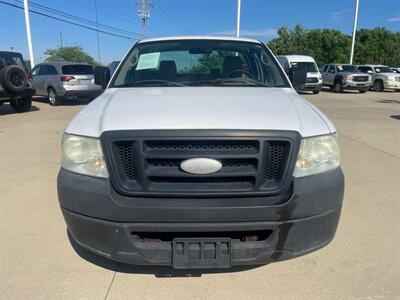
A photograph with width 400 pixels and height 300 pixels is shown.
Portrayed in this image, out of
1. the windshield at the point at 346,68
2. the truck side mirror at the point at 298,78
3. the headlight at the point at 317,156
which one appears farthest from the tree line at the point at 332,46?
the headlight at the point at 317,156

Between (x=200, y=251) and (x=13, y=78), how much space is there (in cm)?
1113

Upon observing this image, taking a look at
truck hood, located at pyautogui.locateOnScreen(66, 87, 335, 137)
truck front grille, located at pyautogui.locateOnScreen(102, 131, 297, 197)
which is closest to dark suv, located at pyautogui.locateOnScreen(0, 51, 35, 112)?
truck hood, located at pyautogui.locateOnScreen(66, 87, 335, 137)

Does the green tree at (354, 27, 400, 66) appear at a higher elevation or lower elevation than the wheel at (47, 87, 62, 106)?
higher

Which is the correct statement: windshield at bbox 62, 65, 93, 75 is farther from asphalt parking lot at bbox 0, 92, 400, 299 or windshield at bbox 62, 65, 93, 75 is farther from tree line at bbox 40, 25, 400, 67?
tree line at bbox 40, 25, 400, 67

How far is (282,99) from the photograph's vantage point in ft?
10.4

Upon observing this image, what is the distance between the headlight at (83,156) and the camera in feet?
8.34

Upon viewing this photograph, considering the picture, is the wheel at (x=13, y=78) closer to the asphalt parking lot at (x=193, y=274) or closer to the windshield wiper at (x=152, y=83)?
the asphalt parking lot at (x=193, y=274)

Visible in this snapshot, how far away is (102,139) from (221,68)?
6.49 feet

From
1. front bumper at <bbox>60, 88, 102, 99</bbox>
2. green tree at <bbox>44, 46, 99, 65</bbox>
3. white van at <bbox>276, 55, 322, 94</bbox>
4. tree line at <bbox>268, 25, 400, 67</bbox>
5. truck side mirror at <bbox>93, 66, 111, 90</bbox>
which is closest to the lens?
truck side mirror at <bbox>93, 66, 111, 90</bbox>

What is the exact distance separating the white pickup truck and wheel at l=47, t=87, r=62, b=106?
13.8 metres

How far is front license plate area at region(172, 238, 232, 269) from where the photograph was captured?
2.44 meters

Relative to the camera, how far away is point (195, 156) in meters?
2.42

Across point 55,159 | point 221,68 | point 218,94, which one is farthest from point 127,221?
point 55,159

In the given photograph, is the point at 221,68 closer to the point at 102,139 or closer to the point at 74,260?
the point at 102,139
